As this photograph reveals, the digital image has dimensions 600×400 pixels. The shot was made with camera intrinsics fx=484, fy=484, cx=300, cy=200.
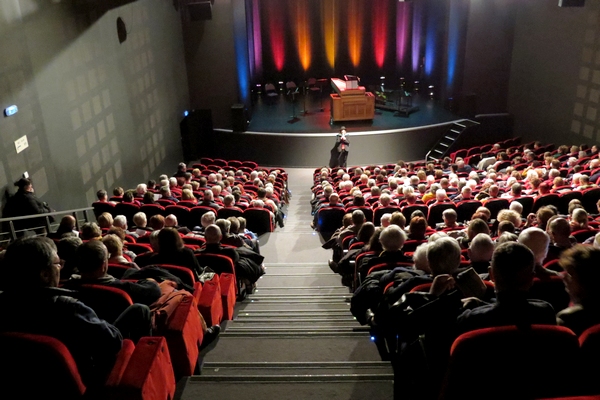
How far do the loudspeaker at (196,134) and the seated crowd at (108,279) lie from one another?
8704mm

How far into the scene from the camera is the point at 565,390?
213 cm

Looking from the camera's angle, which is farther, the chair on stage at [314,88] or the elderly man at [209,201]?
the chair on stage at [314,88]

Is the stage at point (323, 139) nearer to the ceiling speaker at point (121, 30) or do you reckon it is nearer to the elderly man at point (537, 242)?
the ceiling speaker at point (121, 30)

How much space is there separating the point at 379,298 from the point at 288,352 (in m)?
0.76

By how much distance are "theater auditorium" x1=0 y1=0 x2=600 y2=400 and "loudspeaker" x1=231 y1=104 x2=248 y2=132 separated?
0.29 feet

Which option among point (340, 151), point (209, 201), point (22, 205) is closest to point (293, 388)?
point (209, 201)

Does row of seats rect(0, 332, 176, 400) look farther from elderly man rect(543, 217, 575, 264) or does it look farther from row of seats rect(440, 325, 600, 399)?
elderly man rect(543, 217, 575, 264)

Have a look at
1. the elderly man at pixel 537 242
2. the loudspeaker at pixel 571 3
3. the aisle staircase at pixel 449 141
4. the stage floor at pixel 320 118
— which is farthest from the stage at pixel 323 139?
the elderly man at pixel 537 242

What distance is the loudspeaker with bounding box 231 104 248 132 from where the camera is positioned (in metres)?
14.5

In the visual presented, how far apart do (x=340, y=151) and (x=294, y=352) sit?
1015 cm

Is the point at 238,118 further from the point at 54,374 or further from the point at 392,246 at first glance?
the point at 54,374

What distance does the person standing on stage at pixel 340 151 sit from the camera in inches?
516

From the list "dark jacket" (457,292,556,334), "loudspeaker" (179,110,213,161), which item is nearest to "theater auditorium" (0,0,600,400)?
"dark jacket" (457,292,556,334)

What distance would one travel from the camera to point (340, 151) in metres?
13.2
